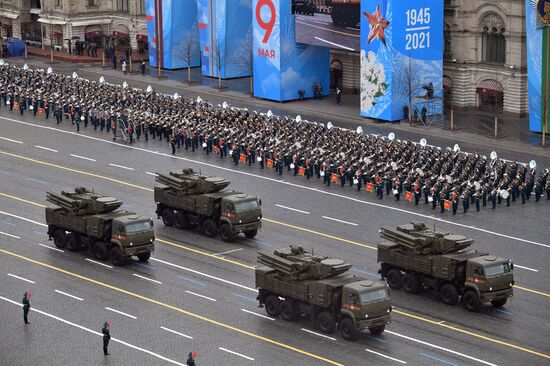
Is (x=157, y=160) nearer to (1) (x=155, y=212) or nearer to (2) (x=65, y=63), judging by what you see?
(1) (x=155, y=212)

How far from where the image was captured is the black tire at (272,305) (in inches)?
2534

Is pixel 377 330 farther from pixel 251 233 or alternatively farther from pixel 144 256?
pixel 251 233

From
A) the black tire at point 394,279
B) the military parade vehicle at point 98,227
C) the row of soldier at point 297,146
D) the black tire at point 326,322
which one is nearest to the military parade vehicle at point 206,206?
the military parade vehicle at point 98,227

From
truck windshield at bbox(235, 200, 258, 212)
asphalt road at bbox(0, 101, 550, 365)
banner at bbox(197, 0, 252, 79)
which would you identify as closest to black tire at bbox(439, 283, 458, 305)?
asphalt road at bbox(0, 101, 550, 365)

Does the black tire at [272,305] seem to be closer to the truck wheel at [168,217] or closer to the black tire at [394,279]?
the black tire at [394,279]

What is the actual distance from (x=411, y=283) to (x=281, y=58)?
2254 inches

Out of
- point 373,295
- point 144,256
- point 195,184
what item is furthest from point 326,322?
point 195,184

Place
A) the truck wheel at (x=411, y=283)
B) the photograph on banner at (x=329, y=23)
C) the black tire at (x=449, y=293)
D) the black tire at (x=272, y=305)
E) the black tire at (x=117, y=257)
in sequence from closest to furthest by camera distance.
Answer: the black tire at (x=272, y=305), the black tire at (x=449, y=293), the truck wheel at (x=411, y=283), the black tire at (x=117, y=257), the photograph on banner at (x=329, y=23)

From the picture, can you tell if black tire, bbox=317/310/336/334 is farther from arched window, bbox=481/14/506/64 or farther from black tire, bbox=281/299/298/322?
arched window, bbox=481/14/506/64

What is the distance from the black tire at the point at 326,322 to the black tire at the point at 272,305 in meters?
2.59

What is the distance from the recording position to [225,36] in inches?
5162

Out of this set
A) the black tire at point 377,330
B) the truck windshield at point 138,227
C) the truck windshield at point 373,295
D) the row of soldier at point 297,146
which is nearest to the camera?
the truck windshield at point 373,295

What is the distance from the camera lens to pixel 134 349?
198ft

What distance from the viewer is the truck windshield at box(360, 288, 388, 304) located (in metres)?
60.5
